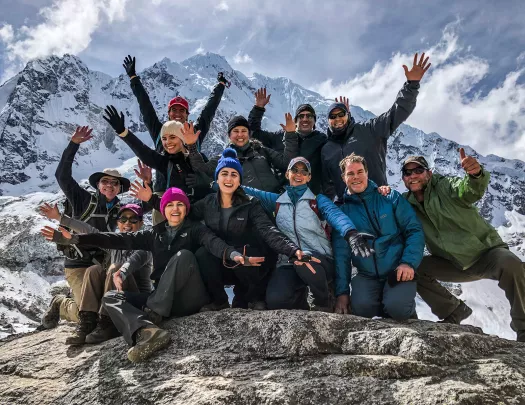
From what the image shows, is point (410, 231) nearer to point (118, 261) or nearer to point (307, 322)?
point (307, 322)

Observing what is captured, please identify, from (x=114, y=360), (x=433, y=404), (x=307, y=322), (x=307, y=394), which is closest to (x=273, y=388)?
(x=307, y=394)

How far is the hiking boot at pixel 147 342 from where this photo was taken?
4.41 meters

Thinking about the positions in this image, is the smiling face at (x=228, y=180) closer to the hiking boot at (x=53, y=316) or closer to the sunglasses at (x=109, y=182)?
the sunglasses at (x=109, y=182)

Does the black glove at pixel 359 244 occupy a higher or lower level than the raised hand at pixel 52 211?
lower

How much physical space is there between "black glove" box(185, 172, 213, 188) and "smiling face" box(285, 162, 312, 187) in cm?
152

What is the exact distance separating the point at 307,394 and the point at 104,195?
5.45 metres

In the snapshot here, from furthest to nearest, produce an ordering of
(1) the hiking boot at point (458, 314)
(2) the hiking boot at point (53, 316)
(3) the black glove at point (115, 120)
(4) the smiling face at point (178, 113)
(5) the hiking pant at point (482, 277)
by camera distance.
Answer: (4) the smiling face at point (178, 113) → (2) the hiking boot at point (53, 316) → (3) the black glove at point (115, 120) → (1) the hiking boot at point (458, 314) → (5) the hiking pant at point (482, 277)

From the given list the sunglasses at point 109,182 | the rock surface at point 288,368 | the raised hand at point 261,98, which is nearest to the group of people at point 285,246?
the rock surface at point 288,368

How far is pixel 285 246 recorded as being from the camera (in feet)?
17.2

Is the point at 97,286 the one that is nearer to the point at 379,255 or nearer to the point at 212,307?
the point at 212,307

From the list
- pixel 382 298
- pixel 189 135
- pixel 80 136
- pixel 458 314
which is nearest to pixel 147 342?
pixel 382 298

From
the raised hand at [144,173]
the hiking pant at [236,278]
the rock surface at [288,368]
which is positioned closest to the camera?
the rock surface at [288,368]

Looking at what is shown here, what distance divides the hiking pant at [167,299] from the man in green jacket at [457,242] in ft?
11.1

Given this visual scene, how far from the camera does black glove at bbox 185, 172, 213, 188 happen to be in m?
6.71
